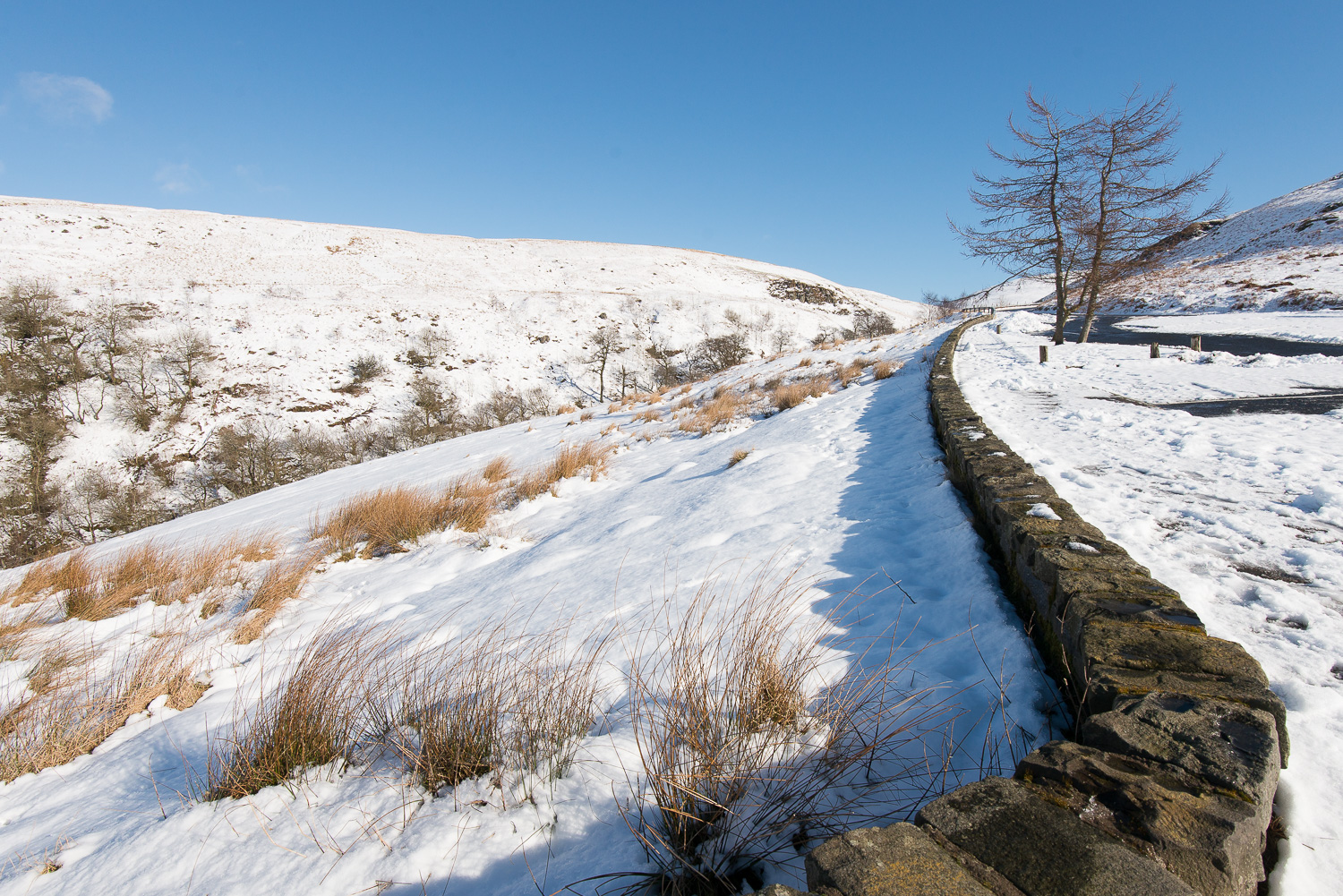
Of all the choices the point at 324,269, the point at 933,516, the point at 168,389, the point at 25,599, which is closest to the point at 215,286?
the point at 324,269

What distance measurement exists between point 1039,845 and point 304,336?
3950cm

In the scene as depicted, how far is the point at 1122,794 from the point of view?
3.67 ft

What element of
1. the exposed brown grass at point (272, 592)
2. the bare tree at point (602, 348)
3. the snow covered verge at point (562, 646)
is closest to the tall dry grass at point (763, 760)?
the snow covered verge at point (562, 646)

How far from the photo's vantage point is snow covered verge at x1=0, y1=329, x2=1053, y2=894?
1.48 metres

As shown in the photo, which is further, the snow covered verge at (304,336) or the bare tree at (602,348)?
the bare tree at (602,348)

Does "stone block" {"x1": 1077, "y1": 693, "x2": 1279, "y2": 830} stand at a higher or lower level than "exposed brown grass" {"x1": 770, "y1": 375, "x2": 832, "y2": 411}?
lower

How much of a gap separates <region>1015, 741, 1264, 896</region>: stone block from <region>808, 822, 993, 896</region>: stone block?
1.19ft

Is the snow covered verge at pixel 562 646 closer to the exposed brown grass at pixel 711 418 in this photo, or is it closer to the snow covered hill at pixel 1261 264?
the exposed brown grass at pixel 711 418

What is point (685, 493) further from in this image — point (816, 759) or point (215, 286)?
point (215, 286)

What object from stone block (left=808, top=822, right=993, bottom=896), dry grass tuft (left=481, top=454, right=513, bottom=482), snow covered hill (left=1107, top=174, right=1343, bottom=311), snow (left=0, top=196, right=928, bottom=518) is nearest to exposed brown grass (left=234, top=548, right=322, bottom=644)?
dry grass tuft (left=481, top=454, right=513, bottom=482)

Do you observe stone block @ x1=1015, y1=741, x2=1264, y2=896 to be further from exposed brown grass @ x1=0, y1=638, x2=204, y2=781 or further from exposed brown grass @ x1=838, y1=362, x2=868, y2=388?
exposed brown grass @ x1=838, y1=362, x2=868, y2=388

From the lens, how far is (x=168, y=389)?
87.0 feet

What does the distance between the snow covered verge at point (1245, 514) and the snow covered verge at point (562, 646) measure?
0.58m

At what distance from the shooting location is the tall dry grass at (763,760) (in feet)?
4.36
